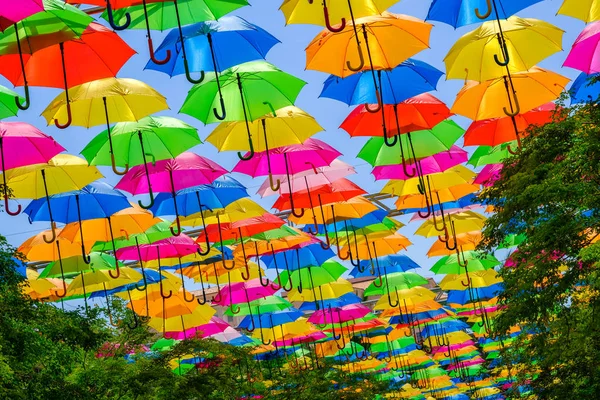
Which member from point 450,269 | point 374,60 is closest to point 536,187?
point 374,60

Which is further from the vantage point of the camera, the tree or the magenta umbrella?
the magenta umbrella

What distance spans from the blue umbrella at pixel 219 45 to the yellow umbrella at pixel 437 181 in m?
3.42

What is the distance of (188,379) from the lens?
503 inches

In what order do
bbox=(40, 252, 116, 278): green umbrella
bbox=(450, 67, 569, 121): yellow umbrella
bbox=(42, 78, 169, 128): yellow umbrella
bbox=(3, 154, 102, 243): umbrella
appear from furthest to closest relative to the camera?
bbox=(40, 252, 116, 278): green umbrella, bbox=(3, 154, 102, 243): umbrella, bbox=(450, 67, 569, 121): yellow umbrella, bbox=(42, 78, 169, 128): yellow umbrella

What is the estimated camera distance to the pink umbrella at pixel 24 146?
6555mm

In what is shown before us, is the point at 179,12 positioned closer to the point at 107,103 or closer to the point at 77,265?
the point at 107,103

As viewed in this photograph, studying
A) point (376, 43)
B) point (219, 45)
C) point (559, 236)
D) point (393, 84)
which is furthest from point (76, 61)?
point (559, 236)

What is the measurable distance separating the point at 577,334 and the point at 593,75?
216 centimetres

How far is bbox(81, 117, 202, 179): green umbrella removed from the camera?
23.5 ft

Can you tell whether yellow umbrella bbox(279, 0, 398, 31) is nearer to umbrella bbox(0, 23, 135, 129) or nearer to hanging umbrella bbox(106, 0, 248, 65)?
hanging umbrella bbox(106, 0, 248, 65)

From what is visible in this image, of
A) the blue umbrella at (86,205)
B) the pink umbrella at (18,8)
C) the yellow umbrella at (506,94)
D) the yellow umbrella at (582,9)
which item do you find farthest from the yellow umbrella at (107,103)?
the yellow umbrella at (582,9)

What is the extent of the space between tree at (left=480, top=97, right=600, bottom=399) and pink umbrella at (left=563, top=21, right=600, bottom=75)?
35cm

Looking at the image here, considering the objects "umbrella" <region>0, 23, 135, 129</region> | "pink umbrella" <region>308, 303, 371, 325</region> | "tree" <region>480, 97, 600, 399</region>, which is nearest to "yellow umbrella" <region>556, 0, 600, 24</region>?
"tree" <region>480, 97, 600, 399</region>

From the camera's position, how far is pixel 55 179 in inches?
299
